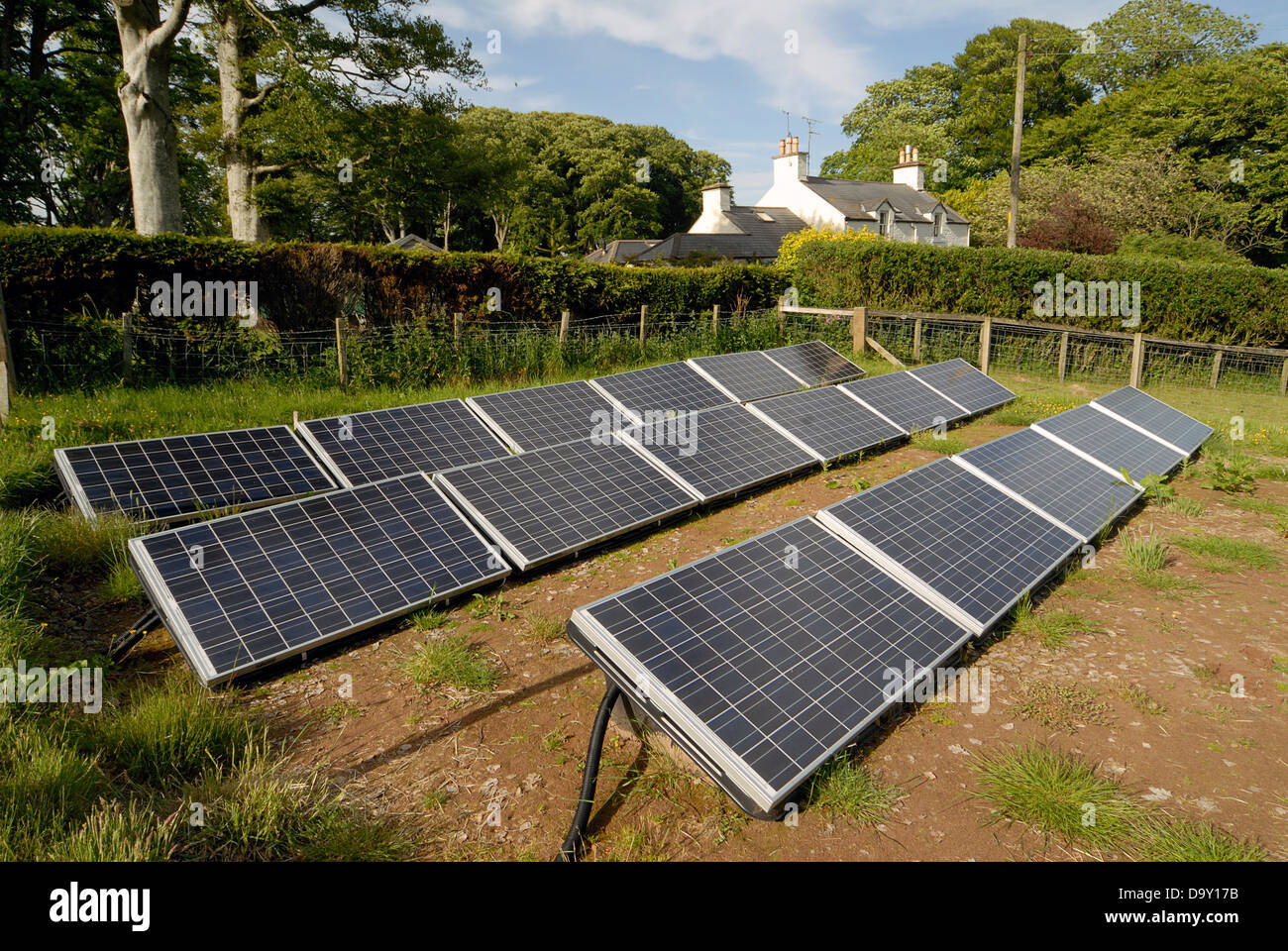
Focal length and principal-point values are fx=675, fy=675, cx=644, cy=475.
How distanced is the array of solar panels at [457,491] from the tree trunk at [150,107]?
37.4 ft

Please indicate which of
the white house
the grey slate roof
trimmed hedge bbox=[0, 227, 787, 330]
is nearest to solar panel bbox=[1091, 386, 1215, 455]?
trimmed hedge bbox=[0, 227, 787, 330]

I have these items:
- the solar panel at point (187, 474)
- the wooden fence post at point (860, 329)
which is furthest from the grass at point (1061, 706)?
the wooden fence post at point (860, 329)

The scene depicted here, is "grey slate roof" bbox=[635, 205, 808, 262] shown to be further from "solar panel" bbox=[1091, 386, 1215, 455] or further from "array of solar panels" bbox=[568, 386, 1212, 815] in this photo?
"array of solar panels" bbox=[568, 386, 1212, 815]

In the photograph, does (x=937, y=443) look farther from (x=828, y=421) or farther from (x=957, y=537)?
(x=957, y=537)

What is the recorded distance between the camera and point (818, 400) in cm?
1037

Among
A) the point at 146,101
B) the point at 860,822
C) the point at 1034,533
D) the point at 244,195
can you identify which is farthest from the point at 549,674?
the point at 244,195

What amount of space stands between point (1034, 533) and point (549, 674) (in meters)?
4.23

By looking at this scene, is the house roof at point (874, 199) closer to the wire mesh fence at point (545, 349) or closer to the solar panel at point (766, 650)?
the wire mesh fence at point (545, 349)

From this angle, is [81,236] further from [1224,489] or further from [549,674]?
[1224,489]

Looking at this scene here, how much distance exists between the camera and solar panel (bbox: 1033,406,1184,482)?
26.0 feet

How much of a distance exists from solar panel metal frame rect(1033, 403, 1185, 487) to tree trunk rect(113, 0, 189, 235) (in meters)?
17.5

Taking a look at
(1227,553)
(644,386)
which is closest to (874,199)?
(644,386)

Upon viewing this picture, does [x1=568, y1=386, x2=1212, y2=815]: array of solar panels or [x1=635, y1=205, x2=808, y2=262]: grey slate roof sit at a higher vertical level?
[x1=635, y1=205, x2=808, y2=262]: grey slate roof

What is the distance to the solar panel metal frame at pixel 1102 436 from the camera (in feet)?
25.6
